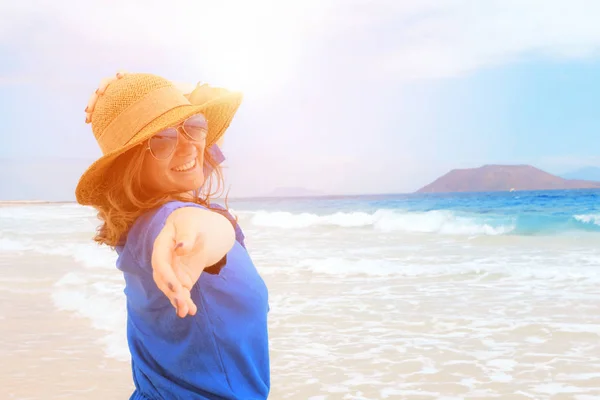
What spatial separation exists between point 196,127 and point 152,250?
0.39 m

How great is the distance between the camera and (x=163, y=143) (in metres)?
1.53

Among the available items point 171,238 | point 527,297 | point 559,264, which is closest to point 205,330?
point 171,238

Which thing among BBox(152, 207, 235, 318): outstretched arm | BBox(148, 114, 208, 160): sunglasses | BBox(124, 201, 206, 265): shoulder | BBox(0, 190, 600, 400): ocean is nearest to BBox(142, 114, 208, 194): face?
BBox(148, 114, 208, 160): sunglasses

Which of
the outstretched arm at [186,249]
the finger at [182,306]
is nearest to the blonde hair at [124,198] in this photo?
the outstretched arm at [186,249]

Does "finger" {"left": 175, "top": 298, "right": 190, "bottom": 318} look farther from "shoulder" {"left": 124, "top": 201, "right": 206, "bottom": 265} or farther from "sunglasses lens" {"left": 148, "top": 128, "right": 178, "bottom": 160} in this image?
"sunglasses lens" {"left": 148, "top": 128, "right": 178, "bottom": 160}

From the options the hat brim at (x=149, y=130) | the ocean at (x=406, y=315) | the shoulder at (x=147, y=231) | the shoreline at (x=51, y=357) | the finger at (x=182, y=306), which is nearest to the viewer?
the finger at (x=182, y=306)

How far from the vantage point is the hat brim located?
1464 millimetres

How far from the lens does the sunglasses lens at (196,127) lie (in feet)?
5.13

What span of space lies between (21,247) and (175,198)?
13014 millimetres

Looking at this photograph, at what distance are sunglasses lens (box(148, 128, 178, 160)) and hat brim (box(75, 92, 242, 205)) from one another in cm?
2

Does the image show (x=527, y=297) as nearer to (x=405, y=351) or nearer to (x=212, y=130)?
(x=405, y=351)

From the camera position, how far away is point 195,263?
3.79ft

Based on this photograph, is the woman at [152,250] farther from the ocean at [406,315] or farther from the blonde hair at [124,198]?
the ocean at [406,315]

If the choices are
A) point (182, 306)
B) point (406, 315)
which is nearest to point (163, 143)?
point (182, 306)
